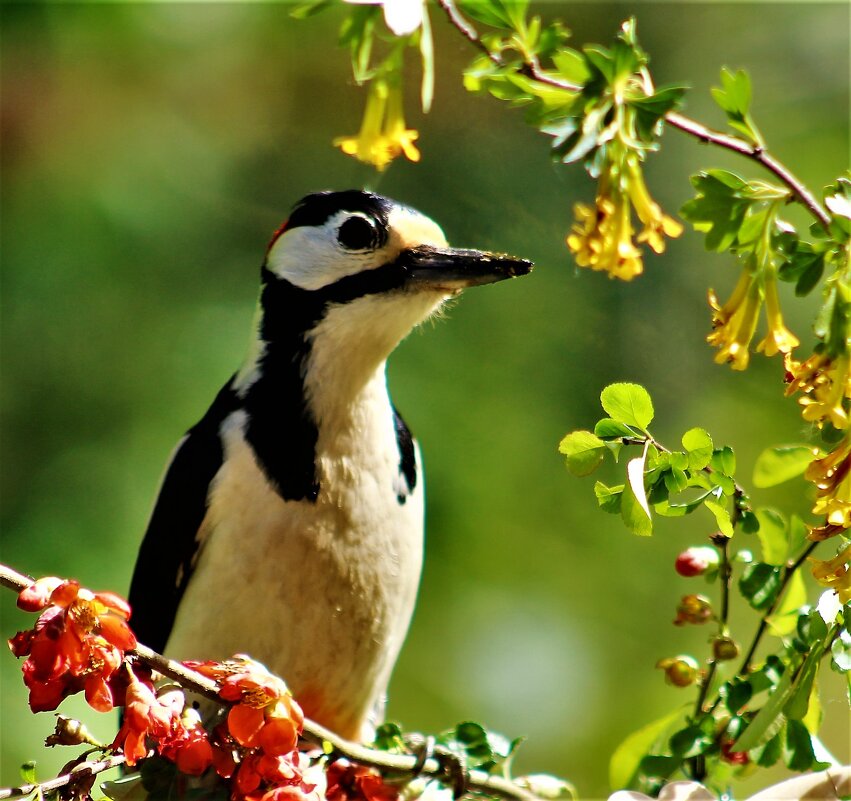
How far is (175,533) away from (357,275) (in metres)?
0.61

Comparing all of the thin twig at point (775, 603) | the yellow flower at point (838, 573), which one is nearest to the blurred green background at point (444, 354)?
the thin twig at point (775, 603)

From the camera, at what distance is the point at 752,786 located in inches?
A: 143

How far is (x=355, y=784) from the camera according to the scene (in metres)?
1.55

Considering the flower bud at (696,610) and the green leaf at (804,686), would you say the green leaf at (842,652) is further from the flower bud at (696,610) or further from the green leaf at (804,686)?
the flower bud at (696,610)

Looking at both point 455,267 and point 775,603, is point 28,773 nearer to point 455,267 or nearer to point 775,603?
point 775,603

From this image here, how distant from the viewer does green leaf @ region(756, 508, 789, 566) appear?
132 centimetres

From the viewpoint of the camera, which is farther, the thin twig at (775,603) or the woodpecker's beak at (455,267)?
the woodpecker's beak at (455,267)

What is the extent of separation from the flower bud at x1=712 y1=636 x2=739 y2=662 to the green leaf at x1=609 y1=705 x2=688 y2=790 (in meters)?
0.10

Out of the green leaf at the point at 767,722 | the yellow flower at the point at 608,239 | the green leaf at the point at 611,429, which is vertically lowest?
the green leaf at the point at 767,722

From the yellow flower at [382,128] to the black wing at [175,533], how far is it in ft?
3.76

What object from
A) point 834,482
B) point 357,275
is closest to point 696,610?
point 834,482

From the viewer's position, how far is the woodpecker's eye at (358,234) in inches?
86.3

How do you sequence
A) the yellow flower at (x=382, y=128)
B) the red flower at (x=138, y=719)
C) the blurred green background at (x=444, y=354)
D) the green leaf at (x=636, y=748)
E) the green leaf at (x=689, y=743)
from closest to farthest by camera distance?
the red flower at (x=138, y=719), the yellow flower at (x=382, y=128), the green leaf at (x=689, y=743), the green leaf at (x=636, y=748), the blurred green background at (x=444, y=354)

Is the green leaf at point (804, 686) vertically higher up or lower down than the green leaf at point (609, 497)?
lower down
